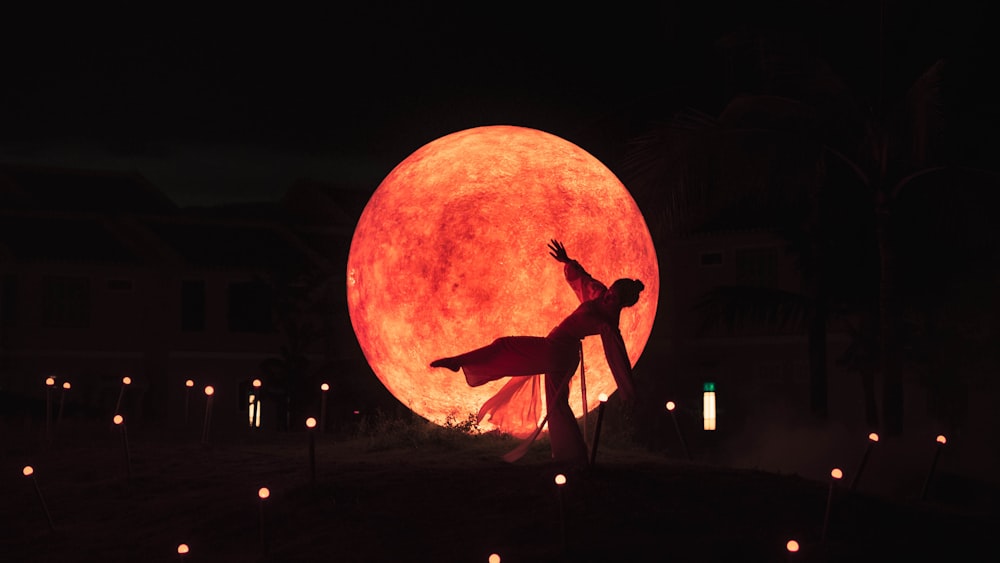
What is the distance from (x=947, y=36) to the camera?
17.8 metres

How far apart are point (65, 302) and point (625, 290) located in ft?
72.2

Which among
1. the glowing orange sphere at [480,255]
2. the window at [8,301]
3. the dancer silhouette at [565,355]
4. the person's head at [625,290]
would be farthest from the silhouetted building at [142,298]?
the person's head at [625,290]

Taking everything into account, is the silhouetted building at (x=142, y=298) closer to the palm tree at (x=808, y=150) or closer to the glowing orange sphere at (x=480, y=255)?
the palm tree at (x=808, y=150)

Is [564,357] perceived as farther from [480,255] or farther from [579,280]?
[480,255]

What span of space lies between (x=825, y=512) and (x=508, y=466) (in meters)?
2.86

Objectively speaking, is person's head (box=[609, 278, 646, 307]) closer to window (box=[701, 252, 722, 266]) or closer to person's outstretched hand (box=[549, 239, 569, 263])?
person's outstretched hand (box=[549, 239, 569, 263])

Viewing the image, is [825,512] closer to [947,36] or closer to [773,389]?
[947,36]

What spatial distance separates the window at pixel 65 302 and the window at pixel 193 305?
2.39 meters

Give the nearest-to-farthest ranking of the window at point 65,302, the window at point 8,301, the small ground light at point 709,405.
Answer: the window at point 8,301 < the window at point 65,302 < the small ground light at point 709,405

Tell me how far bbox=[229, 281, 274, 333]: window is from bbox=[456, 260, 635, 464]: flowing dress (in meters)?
21.7

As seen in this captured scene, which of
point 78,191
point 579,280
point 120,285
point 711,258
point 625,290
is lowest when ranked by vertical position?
point 625,290

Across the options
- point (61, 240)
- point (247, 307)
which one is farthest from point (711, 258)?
point (61, 240)

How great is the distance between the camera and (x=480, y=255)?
523 inches

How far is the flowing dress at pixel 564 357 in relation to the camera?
12477mm
